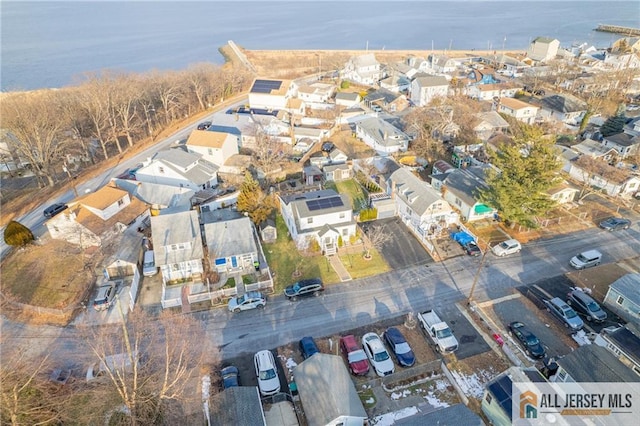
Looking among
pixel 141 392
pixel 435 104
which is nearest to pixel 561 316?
pixel 141 392

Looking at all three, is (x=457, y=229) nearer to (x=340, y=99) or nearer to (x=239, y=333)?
(x=239, y=333)

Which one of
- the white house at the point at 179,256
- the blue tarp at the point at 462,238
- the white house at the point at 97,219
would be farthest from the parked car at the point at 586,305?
the white house at the point at 97,219

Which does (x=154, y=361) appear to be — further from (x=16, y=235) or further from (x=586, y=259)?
(x=586, y=259)

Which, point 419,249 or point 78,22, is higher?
point 78,22

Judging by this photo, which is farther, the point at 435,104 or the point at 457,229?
the point at 435,104

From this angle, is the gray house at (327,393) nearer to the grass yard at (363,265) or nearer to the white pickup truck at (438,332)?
the white pickup truck at (438,332)
